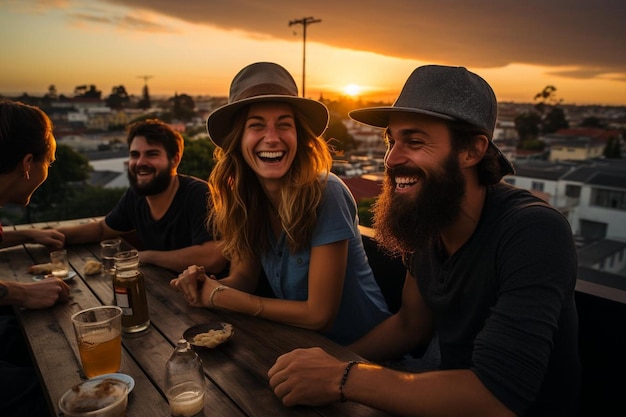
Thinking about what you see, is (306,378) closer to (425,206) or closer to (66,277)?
(425,206)

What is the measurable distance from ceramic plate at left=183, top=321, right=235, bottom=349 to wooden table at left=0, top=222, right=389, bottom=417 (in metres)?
0.03

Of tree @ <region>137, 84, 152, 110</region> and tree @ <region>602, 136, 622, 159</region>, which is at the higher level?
tree @ <region>137, 84, 152, 110</region>

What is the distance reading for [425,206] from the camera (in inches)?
56.0

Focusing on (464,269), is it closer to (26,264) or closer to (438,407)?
(438,407)

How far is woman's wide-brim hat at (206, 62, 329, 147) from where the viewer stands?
194 centimetres

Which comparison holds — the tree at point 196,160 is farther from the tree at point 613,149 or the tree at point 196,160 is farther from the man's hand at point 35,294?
the tree at point 613,149

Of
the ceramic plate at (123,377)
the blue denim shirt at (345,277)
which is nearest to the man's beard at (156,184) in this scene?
the blue denim shirt at (345,277)

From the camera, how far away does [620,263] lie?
893 inches

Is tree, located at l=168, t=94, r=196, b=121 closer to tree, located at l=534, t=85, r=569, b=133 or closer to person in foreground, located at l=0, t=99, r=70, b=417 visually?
tree, located at l=534, t=85, r=569, b=133

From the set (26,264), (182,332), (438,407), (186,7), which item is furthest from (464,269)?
(186,7)

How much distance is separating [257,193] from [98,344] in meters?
1.12

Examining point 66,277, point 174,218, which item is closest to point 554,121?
point 174,218

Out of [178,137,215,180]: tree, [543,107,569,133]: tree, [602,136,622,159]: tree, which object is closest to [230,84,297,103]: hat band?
[178,137,215,180]: tree

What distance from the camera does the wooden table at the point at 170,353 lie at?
1130 millimetres
